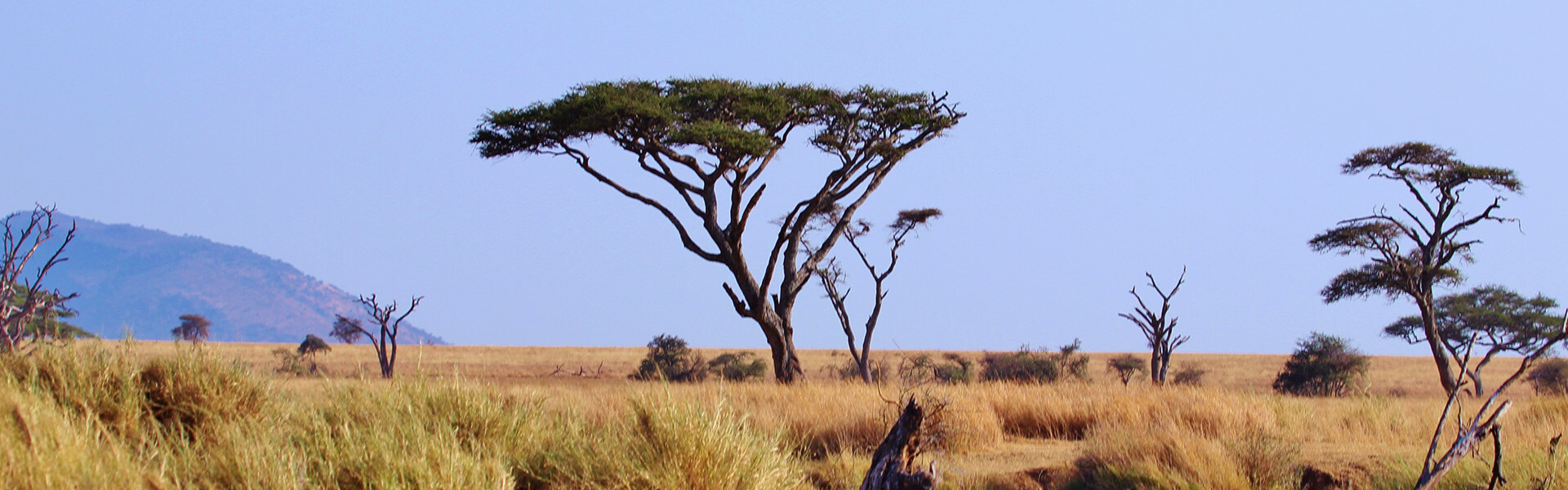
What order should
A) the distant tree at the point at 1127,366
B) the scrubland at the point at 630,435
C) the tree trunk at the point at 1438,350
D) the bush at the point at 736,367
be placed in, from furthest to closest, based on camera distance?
1. the distant tree at the point at 1127,366
2. the bush at the point at 736,367
3. the tree trunk at the point at 1438,350
4. the scrubland at the point at 630,435

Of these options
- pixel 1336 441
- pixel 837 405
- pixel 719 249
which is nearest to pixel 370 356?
pixel 719 249

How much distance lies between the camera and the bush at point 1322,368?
2847cm

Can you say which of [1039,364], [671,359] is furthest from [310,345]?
[1039,364]

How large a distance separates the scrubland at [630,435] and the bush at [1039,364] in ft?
64.0

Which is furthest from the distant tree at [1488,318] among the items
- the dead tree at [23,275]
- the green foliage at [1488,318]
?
the dead tree at [23,275]

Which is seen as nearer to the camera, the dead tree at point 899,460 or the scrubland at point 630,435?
the scrubland at point 630,435

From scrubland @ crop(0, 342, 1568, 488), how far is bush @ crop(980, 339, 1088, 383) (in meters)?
19.5

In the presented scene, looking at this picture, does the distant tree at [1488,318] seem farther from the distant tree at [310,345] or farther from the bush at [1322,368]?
the distant tree at [310,345]

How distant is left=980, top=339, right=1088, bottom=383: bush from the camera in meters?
31.5

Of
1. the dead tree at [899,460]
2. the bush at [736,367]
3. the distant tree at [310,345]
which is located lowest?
the dead tree at [899,460]

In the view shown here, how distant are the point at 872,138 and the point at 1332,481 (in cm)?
1191

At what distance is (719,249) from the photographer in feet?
57.3

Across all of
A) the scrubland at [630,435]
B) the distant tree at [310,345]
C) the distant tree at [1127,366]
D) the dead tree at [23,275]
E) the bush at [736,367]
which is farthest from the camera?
the distant tree at [310,345]

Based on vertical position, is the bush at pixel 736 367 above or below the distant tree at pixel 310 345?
below
